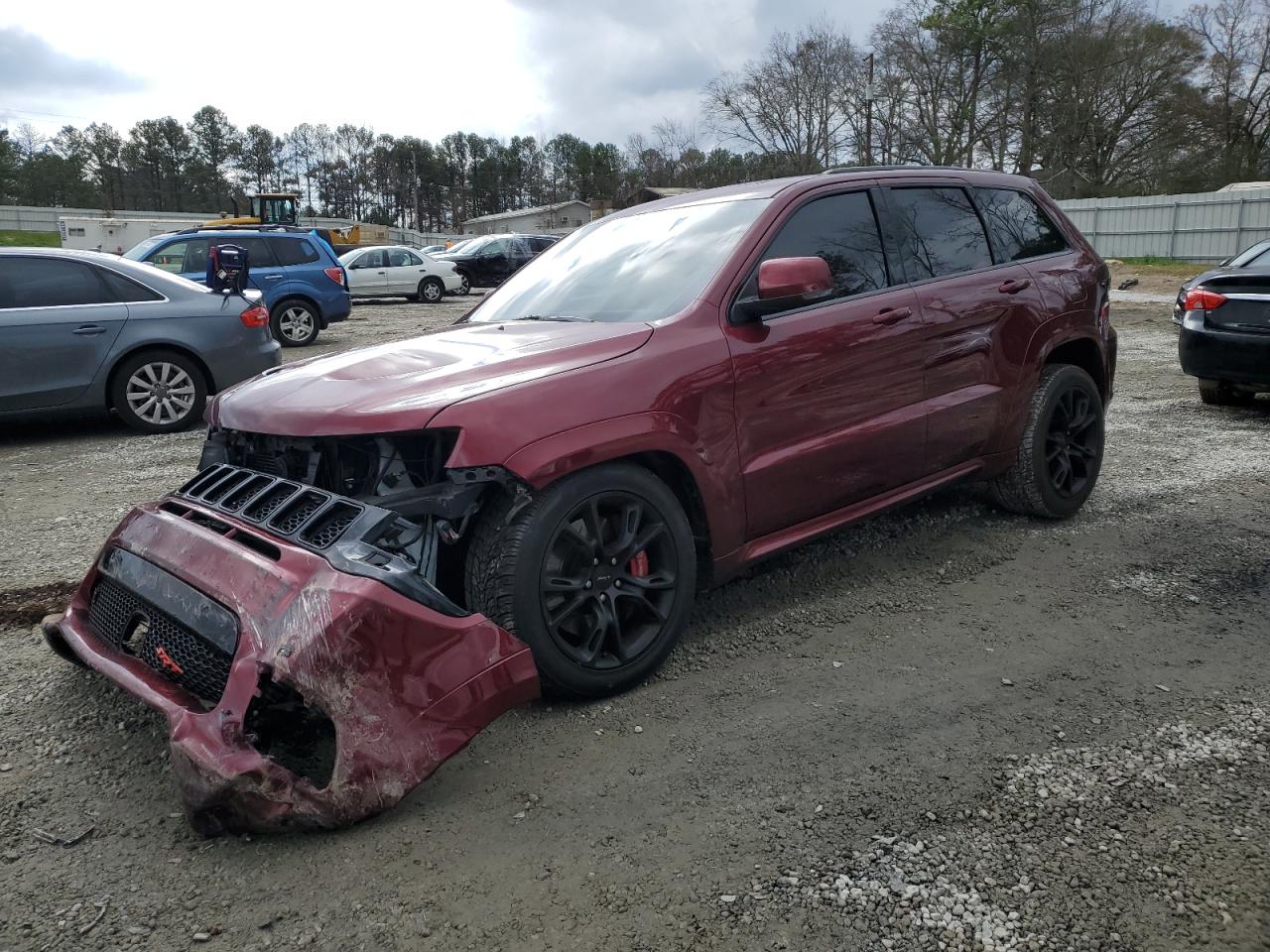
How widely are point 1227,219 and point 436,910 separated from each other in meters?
32.7

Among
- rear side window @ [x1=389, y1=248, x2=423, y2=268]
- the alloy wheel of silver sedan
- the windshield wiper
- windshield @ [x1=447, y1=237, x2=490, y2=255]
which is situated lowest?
the alloy wheel of silver sedan

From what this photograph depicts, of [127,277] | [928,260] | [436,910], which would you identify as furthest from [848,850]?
[127,277]

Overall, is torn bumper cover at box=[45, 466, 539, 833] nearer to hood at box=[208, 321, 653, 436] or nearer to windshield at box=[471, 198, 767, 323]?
hood at box=[208, 321, 653, 436]

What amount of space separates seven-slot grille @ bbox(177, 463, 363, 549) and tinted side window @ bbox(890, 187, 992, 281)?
2.65 metres

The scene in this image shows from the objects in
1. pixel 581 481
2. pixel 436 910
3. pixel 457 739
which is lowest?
pixel 436 910

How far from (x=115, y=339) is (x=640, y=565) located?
6.12 metres

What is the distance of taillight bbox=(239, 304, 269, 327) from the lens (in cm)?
821

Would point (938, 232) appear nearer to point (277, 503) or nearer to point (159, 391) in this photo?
point (277, 503)

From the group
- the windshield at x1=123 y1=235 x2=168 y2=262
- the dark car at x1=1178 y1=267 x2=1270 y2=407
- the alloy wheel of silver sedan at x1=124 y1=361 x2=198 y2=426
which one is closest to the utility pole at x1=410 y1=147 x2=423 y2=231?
the windshield at x1=123 y1=235 x2=168 y2=262

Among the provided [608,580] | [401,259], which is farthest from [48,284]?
[401,259]

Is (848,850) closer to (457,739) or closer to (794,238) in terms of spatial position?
(457,739)

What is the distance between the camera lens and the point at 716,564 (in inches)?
135

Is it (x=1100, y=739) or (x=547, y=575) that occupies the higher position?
(x=547, y=575)

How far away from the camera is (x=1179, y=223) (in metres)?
29.6
